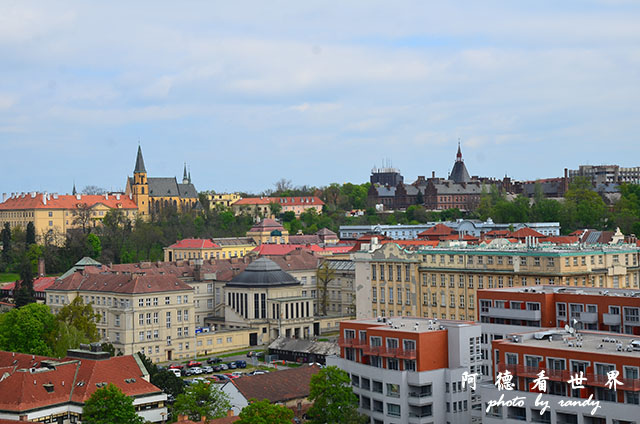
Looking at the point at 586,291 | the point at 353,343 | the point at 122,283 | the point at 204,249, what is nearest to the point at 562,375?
the point at 353,343

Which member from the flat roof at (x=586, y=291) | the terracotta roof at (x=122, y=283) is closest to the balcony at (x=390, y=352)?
the flat roof at (x=586, y=291)

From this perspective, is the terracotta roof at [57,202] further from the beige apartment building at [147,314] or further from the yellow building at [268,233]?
the beige apartment building at [147,314]

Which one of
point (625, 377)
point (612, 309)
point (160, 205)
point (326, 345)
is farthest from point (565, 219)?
point (625, 377)

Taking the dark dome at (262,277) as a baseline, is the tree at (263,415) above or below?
below

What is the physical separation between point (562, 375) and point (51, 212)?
141 meters

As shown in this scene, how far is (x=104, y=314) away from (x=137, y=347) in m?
5.81

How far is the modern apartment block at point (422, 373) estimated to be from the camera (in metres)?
46.1

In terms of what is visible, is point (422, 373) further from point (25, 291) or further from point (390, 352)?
point (25, 291)

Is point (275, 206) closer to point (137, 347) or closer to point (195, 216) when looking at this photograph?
point (195, 216)

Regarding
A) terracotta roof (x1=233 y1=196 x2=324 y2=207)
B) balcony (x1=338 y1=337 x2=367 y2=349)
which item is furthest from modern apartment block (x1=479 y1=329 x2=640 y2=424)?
terracotta roof (x1=233 y1=196 x2=324 y2=207)

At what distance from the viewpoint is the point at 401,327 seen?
49219mm

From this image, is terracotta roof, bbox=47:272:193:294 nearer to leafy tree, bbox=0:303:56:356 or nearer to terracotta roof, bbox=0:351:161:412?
leafy tree, bbox=0:303:56:356

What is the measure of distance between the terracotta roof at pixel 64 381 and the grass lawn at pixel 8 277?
72.5m

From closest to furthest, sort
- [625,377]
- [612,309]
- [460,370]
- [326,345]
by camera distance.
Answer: [625,377] < [460,370] < [612,309] < [326,345]
